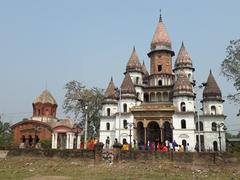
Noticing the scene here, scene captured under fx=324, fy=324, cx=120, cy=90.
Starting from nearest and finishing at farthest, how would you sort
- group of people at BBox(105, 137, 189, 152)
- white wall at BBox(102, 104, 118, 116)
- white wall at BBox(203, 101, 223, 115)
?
group of people at BBox(105, 137, 189, 152) → white wall at BBox(203, 101, 223, 115) → white wall at BBox(102, 104, 118, 116)

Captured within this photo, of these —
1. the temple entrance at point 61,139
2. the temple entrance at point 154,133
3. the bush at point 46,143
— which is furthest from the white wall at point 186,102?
the bush at point 46,143

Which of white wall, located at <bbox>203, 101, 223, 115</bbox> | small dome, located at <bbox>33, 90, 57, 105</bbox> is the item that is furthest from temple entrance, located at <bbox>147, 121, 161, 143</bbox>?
small dome, located at <bbox>33, 90, 57, 105</bbox>

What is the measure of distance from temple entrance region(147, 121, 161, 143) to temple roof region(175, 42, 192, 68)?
41.1 ft

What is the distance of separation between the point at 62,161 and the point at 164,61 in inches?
1338

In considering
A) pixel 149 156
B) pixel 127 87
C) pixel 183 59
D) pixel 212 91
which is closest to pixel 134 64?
pixel 127 87

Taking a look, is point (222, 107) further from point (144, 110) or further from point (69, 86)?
point (69, 86)

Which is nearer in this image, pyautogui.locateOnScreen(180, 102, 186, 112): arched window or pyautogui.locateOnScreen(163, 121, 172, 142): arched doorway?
pyautogui.locateOnScreen(180, 102, 186, 112): arched window

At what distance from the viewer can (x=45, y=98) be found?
212 feet

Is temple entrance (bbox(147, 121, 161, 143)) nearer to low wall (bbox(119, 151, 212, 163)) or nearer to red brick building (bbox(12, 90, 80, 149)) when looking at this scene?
red brick building (bbox(12, 90, 80, 149))

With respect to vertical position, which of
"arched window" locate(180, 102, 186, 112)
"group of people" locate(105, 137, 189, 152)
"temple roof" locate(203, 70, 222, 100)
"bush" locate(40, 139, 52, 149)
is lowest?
"group of people" locate(105, 137, 189, 152)

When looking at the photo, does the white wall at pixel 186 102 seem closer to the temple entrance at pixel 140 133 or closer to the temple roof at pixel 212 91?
the temple roof at pixel 212 91

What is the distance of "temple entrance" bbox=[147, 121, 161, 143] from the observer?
51975 millimetres

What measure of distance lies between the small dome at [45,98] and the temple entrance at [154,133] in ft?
74.5

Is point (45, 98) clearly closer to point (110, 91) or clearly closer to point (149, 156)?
point (110, 91)
